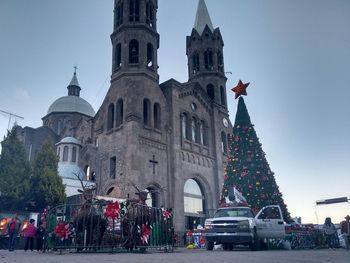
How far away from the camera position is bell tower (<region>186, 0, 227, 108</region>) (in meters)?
36.7

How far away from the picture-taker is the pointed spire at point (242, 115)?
71.6ft

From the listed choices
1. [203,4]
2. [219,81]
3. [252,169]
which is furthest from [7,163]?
[203,4]

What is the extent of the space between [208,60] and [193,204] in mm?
17122

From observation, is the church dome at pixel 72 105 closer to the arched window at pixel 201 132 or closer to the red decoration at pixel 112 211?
the arched window at pixel 201 132

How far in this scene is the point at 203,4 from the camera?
42.4 meters

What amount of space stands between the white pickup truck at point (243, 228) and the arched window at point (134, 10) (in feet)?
71.0

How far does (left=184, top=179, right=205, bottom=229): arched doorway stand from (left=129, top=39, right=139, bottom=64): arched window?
11801 mm

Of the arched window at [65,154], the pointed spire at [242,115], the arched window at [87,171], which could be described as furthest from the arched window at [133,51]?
the arched window at [65,154]

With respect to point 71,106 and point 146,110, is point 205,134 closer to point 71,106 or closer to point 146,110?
point 146,110

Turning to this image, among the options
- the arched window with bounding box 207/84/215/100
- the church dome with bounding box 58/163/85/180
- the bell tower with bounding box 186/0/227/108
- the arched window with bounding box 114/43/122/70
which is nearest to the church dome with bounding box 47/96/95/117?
the church dome with bounding box 58/163/85/180

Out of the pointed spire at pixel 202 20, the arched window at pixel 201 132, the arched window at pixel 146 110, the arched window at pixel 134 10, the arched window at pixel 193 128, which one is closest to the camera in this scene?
the arched window at pixel 146 110

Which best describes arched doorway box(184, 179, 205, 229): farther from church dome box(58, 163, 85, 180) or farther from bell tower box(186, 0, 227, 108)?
bell tower box(186, 0, 227, 108)

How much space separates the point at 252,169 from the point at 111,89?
14765mm

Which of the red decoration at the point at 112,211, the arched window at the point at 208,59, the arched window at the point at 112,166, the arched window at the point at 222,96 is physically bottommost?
the red decoration at the point at 112,211
